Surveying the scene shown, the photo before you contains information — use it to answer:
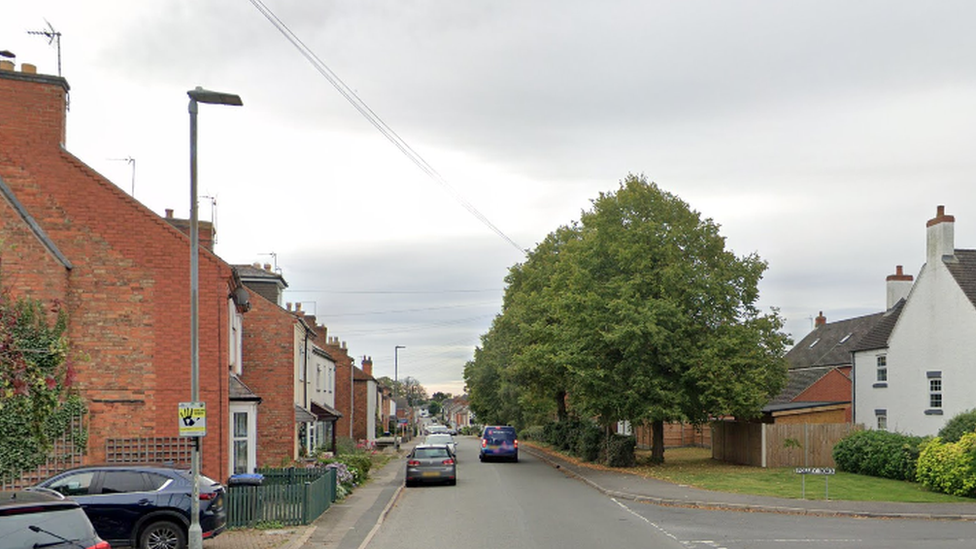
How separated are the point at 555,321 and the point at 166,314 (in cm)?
2672

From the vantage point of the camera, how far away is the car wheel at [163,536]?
46.8 ft

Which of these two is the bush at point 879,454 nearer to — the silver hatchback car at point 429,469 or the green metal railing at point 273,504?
the silver hatchback car at point 429,469

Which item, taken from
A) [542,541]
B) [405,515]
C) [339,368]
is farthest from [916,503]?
[339,368]

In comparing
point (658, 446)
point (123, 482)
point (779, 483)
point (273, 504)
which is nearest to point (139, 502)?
point (123, 482)

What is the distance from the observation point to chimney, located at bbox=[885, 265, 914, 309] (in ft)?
146

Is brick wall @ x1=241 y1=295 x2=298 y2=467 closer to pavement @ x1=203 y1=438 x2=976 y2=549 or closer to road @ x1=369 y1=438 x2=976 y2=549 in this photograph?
pavement @ x1=203 y1=438 x2=976 y2=549

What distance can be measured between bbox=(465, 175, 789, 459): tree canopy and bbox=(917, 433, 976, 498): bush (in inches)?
291

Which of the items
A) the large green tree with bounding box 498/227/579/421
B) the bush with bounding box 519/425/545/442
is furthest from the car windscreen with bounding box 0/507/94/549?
the bush with bounding box 519/425/545/442

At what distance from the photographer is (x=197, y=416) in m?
13.0

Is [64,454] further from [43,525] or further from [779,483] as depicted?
[779,483]

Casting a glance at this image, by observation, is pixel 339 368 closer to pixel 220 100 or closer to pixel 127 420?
pixel 127 420

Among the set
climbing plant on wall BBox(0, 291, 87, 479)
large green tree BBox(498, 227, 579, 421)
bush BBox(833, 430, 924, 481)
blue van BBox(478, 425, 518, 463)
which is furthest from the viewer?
blue van BBox(478, 425, 518, 463)

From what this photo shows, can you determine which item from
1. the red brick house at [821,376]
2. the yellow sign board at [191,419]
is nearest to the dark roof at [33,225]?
the yellow sign board at [191,419]

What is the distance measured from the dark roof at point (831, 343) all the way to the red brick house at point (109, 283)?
39.8 m
